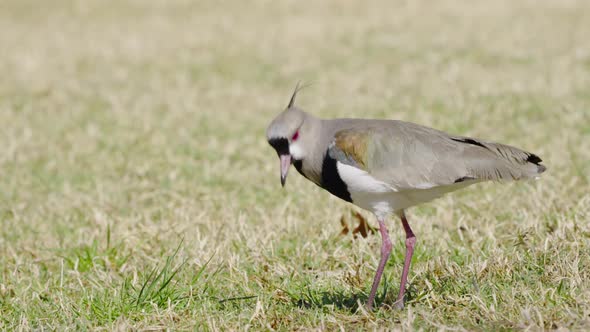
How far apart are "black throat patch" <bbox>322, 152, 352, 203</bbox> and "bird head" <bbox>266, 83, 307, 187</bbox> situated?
0.45 ft

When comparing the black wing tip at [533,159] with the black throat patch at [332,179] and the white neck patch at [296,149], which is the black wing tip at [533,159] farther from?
the white neck patch at [296,149]

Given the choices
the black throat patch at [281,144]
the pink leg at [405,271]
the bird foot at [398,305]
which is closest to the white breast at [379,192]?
the pink leg at [405,271]

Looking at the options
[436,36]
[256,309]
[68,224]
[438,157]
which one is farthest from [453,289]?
[436,36]

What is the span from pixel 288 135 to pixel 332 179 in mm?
287

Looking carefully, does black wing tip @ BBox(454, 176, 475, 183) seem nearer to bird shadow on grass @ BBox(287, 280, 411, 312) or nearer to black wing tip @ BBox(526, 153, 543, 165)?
black wing tip @ BBox(526, 153, 543, 165)

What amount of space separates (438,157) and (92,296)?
181 centimetres

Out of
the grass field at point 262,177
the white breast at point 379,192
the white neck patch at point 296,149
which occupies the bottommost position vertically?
the grass field at point 262,177

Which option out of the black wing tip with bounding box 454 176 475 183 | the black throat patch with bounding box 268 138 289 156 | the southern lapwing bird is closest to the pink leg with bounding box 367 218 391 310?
the southern lapwing bird

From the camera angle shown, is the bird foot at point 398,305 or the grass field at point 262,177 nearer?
the bird foot at point 398,305

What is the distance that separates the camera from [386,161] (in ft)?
12.4

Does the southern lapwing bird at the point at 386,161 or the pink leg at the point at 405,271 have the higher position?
the southern lapwing bird at the point at 386,161

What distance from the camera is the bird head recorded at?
387 cm

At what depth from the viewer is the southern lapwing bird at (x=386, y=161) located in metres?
3.75

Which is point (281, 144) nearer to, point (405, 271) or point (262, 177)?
point (405, 271)
